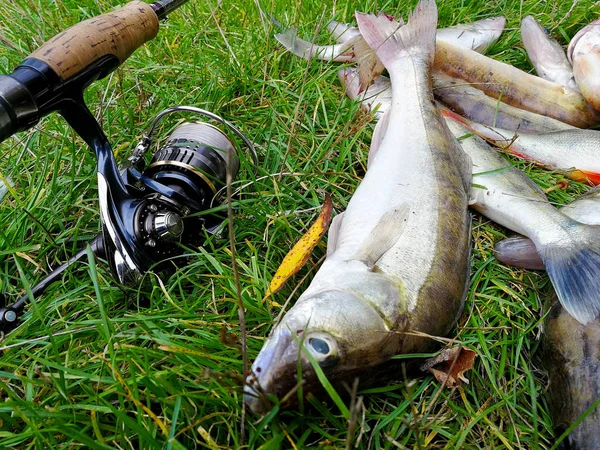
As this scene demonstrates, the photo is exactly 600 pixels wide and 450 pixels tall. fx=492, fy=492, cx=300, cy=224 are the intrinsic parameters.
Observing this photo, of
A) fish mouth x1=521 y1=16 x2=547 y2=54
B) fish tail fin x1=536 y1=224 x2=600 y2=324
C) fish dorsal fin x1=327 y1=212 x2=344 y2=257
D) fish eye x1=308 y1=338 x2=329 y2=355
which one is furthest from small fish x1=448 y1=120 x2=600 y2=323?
fish mouth x1=521 y1=16 x2=547 y2=54

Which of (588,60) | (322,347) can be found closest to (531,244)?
(322,347)

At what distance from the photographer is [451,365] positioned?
1.97m

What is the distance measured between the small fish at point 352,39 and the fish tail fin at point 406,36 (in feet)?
0.45

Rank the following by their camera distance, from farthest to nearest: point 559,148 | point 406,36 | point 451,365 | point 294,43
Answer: point 294,43
point 406,36
point 559,148
point 451,365

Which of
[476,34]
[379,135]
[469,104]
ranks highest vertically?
[379,135]

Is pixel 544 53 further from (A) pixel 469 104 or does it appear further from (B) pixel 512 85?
(A) pixel 469 104

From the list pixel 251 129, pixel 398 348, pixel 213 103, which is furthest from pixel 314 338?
pixel 213 103

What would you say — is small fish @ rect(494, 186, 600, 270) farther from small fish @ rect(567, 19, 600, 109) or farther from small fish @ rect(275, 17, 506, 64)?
small fish @ rect(275, 17, 506, 64)

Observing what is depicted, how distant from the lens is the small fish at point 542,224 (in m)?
2.21

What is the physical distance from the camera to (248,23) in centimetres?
409

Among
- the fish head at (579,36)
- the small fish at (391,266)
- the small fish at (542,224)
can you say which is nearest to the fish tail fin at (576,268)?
the small fish at (542,224)

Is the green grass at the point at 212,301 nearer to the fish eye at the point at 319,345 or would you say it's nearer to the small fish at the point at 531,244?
the small fish at the point at 531,244

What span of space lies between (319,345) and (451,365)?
0.62 m

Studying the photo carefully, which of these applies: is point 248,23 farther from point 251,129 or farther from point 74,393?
point 74,393
